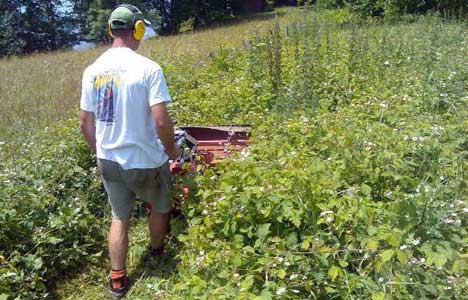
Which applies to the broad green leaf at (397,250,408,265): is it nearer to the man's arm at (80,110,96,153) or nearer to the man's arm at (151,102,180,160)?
the man's arm at (151,102,180,160)

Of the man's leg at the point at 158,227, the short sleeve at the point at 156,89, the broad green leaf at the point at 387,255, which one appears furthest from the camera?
the man's leg at the point at 158,227

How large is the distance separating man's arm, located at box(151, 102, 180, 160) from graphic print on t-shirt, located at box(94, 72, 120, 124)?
315 millimetres

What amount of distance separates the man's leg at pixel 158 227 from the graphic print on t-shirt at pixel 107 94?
0.83 m

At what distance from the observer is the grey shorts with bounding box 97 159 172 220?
3.31 m

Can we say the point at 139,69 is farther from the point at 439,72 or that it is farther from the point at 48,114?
the point at 48,114

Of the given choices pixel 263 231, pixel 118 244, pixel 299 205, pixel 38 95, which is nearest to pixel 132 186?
pixel 118 244

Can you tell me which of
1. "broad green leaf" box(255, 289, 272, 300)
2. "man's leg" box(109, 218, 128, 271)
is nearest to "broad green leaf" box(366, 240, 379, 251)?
"broad green leaf" box(255, 289, 272, 300)

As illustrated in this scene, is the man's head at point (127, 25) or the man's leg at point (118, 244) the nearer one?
the man's head at point (127, 25)

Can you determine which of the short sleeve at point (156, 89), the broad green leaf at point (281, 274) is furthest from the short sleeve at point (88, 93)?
the broad green leaf at point (281, 274)

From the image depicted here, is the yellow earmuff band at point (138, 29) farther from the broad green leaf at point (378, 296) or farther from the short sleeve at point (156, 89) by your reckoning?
the broad green leaf at point (378, 296)

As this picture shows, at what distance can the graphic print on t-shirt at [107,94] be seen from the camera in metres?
3.19

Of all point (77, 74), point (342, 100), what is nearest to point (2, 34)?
point (77, 74)

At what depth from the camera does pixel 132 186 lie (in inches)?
132

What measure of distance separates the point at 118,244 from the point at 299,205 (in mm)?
1396
